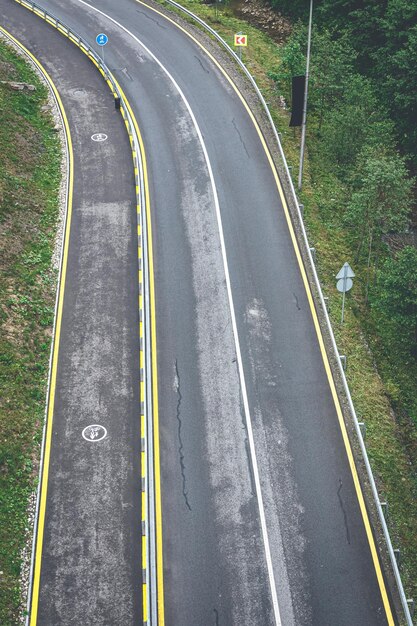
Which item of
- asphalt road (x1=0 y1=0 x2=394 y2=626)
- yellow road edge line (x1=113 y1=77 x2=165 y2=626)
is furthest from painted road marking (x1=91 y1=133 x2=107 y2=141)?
yellow road edge line (x1=113 y1=77 x2=165 y2=626)

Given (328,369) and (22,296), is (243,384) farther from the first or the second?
(22,296)

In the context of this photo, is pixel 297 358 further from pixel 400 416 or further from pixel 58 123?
pixel 58 123

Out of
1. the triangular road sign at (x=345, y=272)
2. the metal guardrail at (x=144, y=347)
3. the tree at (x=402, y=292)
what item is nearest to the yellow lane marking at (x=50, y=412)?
the metal guardrail at (x=144, y=347)

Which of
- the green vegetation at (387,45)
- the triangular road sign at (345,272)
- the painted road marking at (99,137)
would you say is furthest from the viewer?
the green vegetation at (387,45)

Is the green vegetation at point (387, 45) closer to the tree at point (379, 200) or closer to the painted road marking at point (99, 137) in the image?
the tree at point (379, 200)

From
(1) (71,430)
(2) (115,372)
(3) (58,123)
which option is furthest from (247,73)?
(1) (71,430)

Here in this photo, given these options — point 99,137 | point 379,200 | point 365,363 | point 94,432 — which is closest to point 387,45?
point 379,200

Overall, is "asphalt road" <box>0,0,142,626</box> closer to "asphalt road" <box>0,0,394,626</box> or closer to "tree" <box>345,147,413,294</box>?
Answer: "asphalt road" <box>0,0,394,626</box>
